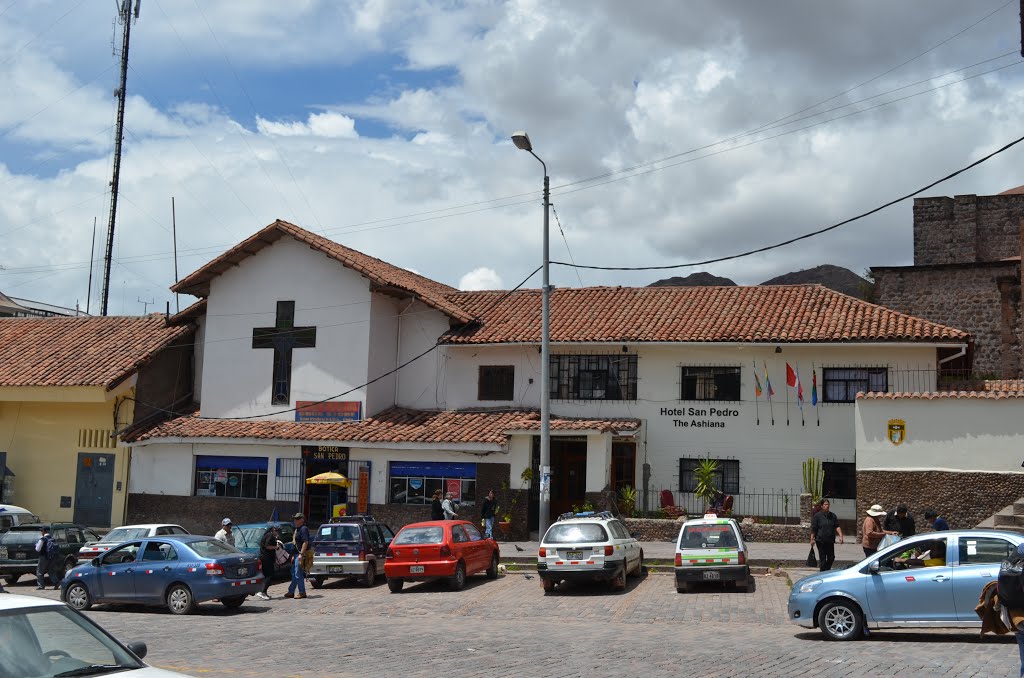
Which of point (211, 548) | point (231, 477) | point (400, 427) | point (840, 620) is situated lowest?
point (840, 620)

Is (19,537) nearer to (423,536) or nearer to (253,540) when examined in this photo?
(253,540)

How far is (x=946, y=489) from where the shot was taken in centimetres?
2341

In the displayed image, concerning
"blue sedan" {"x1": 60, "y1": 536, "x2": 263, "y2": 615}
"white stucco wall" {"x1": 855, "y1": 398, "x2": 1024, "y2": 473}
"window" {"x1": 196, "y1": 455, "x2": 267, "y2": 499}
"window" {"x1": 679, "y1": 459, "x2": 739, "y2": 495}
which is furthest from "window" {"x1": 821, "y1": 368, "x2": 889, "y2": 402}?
"window" {"x1": 196, "y1": 455, "x2": 267, "y2": 499}

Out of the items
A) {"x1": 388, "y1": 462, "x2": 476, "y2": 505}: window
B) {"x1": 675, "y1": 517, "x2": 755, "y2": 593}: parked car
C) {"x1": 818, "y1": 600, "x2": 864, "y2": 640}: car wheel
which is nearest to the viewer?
{"x1": 818, "y1": 600, "x2": 864, "y2": 640}: car wheel

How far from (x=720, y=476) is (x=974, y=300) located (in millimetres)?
17119

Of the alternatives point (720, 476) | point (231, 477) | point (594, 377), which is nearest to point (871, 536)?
point (720, 476)

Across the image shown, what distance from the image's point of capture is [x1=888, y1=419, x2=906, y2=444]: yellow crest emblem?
2388 centimetres

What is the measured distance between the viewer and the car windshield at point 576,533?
19.7 meters

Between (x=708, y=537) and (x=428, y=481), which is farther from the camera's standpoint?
(x=428, y=481)

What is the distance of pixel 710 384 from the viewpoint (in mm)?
29344

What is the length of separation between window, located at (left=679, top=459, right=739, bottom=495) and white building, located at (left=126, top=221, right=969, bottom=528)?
0.06 meters

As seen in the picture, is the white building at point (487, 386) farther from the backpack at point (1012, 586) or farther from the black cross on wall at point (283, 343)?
the backpack at point (1012, 586)

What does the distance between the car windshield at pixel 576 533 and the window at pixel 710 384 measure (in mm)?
10401

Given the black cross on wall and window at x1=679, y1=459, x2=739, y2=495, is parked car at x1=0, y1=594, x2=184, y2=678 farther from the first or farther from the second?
the black cross on wall
